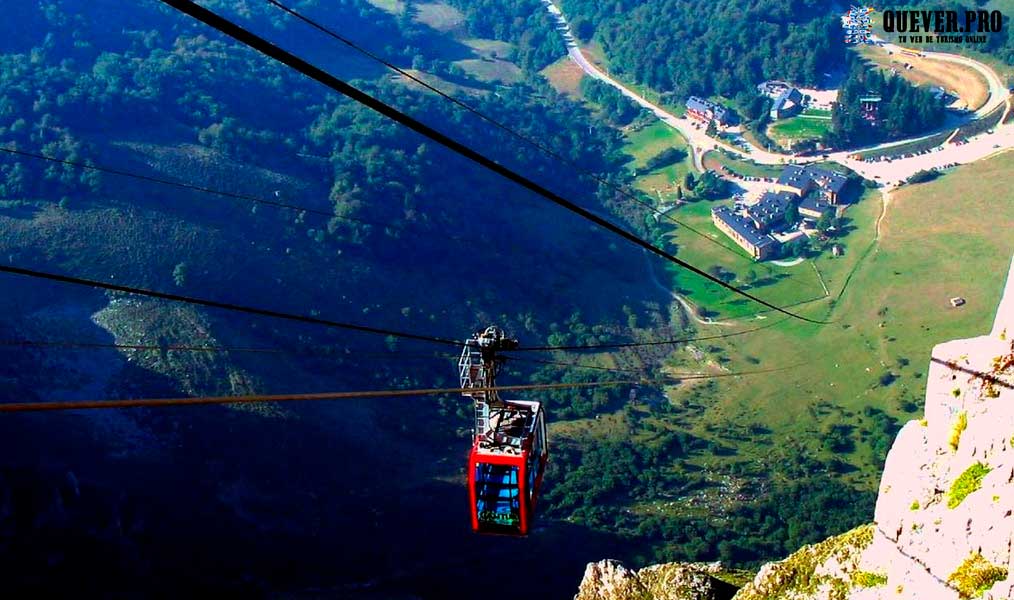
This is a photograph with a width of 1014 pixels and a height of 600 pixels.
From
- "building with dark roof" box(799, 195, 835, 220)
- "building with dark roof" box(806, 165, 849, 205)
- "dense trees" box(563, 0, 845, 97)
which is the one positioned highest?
"dense trees" box(563, 0, 845, 97)

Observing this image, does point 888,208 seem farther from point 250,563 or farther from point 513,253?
point 250,563

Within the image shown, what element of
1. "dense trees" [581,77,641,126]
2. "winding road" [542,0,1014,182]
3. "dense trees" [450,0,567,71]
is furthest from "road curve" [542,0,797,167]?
"dense trees" [581,77,641,126]

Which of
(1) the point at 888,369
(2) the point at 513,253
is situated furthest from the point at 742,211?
(1) the point at 888,369

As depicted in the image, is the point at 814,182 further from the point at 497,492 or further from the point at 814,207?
the point at 497,492

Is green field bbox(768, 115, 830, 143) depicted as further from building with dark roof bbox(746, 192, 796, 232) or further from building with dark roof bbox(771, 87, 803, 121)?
building with dark roof bbox(746, 192, 796, 232)

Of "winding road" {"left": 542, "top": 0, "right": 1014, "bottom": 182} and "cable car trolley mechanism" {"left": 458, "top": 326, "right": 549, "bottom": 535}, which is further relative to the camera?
"winding road" {"left": 542, "top": 0, "right": 1014, "bottom": 182}

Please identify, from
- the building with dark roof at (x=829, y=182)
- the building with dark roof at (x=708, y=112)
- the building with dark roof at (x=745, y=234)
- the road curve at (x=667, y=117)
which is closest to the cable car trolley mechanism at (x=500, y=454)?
the building with dark roof at (x=745, y=234)
